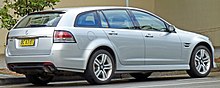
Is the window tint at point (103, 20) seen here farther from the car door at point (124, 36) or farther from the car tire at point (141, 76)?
the car tire at point (141, 76)

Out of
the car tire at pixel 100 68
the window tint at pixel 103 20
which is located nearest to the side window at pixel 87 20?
the window tint at pixel 103 20

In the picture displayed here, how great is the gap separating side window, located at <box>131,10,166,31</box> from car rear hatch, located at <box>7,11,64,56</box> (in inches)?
66.9

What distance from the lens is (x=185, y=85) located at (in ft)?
35.0

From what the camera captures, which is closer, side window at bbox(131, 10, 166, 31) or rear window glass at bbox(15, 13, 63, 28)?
rear window glass at bbox(15, 13, 63, 28)

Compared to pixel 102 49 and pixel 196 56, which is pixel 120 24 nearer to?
pixel 102 49

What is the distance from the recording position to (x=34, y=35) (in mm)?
10578

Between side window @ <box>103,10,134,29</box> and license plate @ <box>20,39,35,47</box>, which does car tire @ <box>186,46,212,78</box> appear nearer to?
side window @ <box>103,10,134,29</box>

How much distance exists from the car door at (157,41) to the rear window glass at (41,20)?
1.72 meters

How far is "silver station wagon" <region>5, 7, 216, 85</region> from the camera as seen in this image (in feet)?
34.2

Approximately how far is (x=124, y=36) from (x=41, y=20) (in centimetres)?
160

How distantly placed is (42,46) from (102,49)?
3.83 ft

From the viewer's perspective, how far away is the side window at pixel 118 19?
11295 mm

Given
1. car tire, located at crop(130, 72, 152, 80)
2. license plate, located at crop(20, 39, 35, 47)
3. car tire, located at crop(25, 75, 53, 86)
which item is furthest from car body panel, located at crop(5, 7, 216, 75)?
car tire, located at crop(130, 72, 152, 80)

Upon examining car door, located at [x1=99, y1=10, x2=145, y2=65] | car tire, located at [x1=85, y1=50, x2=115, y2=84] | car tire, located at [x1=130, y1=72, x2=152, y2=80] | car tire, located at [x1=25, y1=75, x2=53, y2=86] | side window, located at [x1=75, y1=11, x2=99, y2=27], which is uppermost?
side window, located at [x1=75, y1=11, x2=99, y2=27]
